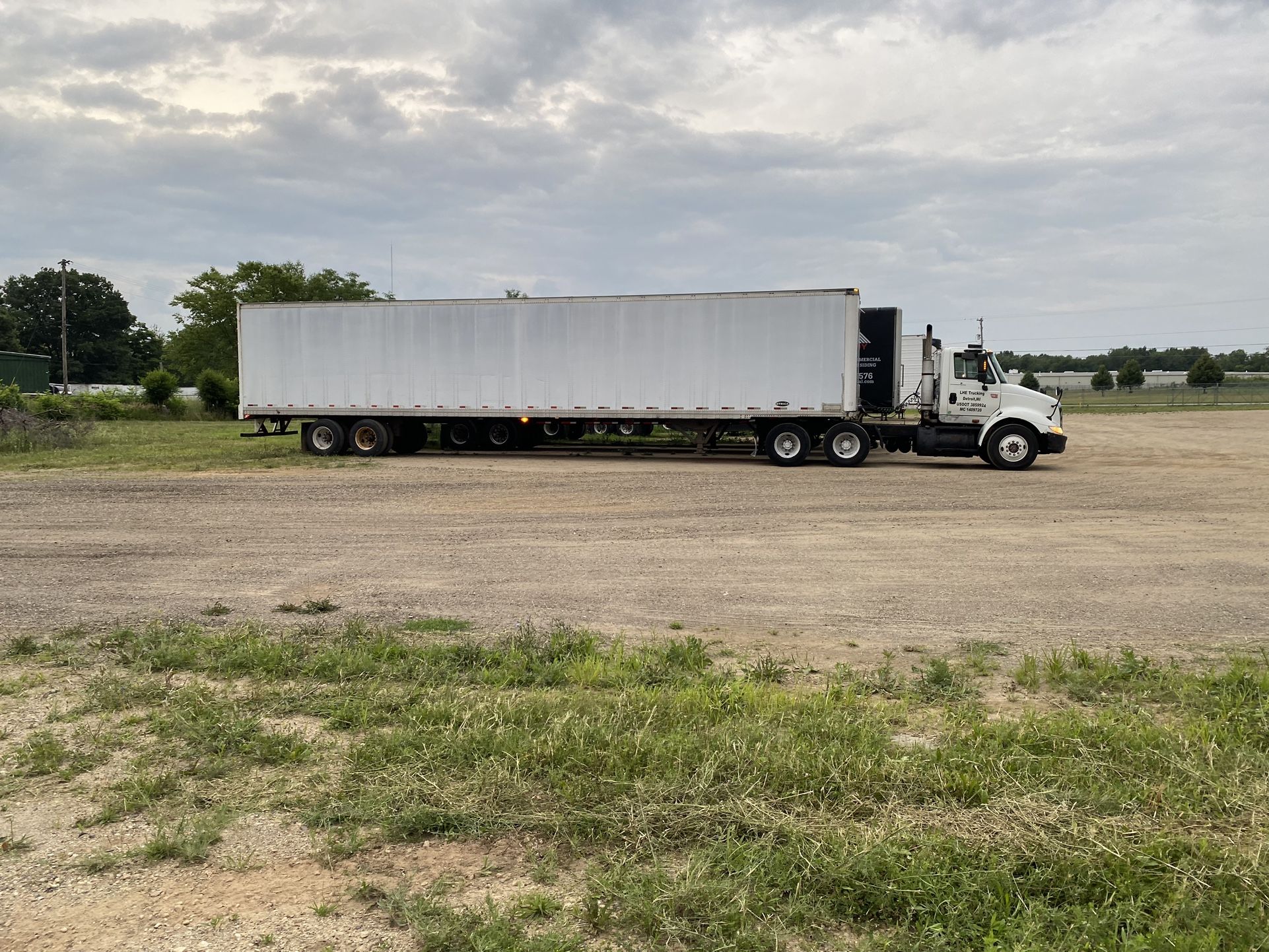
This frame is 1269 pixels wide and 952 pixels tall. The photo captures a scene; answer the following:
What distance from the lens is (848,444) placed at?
2009 centimetres

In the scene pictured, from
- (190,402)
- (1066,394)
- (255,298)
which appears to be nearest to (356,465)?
(190,402)

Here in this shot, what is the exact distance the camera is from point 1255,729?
177 inches

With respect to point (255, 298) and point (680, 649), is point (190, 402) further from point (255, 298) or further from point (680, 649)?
point (680, 649)

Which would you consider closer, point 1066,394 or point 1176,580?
point 1176,580

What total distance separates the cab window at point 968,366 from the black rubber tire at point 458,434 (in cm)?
1214

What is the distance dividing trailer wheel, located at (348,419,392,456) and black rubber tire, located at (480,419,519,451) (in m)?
2.60

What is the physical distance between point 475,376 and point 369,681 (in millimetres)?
17115

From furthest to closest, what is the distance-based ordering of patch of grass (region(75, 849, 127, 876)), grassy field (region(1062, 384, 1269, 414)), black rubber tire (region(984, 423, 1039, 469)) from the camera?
grassy field (region(1062, 384, 1269, 414)) → black rubber tire (region(984, 423, 1039, 469)) → patch of grass (region(75, 849, 127, 876))

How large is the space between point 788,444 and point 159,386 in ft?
120

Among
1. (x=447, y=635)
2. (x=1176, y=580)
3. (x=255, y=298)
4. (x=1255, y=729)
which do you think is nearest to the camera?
(x=1255, y=729)

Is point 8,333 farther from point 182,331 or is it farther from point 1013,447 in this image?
point 1013,447

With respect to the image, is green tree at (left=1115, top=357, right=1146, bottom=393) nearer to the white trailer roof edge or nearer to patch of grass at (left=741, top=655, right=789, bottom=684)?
the white trailer roof edge

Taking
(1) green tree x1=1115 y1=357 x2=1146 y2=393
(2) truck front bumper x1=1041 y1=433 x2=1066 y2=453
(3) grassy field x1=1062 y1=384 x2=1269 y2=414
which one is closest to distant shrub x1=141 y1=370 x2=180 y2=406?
(2) truck front bumper x1=1041 y1=433 x2=1066 y2=453

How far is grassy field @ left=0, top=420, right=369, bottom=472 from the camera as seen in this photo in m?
19.0
